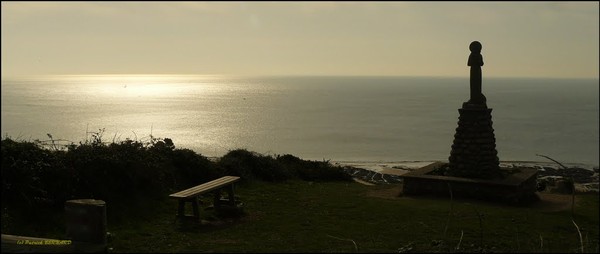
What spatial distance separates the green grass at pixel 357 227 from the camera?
9422mm

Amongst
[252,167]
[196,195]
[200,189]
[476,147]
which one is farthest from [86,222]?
[476,147]

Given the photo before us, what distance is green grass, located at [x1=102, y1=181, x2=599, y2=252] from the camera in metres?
9.42

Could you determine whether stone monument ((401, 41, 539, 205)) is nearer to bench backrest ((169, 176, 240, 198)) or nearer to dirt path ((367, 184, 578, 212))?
dirt path ((367, 184, 578, 212))

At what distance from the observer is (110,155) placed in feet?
45.3

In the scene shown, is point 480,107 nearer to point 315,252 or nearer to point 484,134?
point 484,134

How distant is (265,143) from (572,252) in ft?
181

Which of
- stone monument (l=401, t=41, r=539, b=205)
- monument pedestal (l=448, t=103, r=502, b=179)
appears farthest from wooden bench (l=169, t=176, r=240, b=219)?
monument pedestal (l=448, t=103, r=502, b=179)

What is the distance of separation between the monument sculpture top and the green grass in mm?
3271

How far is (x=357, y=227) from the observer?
11.4m

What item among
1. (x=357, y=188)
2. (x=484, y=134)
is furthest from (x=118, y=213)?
(x=484, y=134)

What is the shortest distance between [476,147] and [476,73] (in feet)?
7.50

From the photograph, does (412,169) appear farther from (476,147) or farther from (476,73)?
(476,73)

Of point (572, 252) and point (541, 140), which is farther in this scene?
point (541, 140)

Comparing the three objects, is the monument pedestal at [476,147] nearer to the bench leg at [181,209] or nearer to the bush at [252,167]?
the bush at [252,167]
